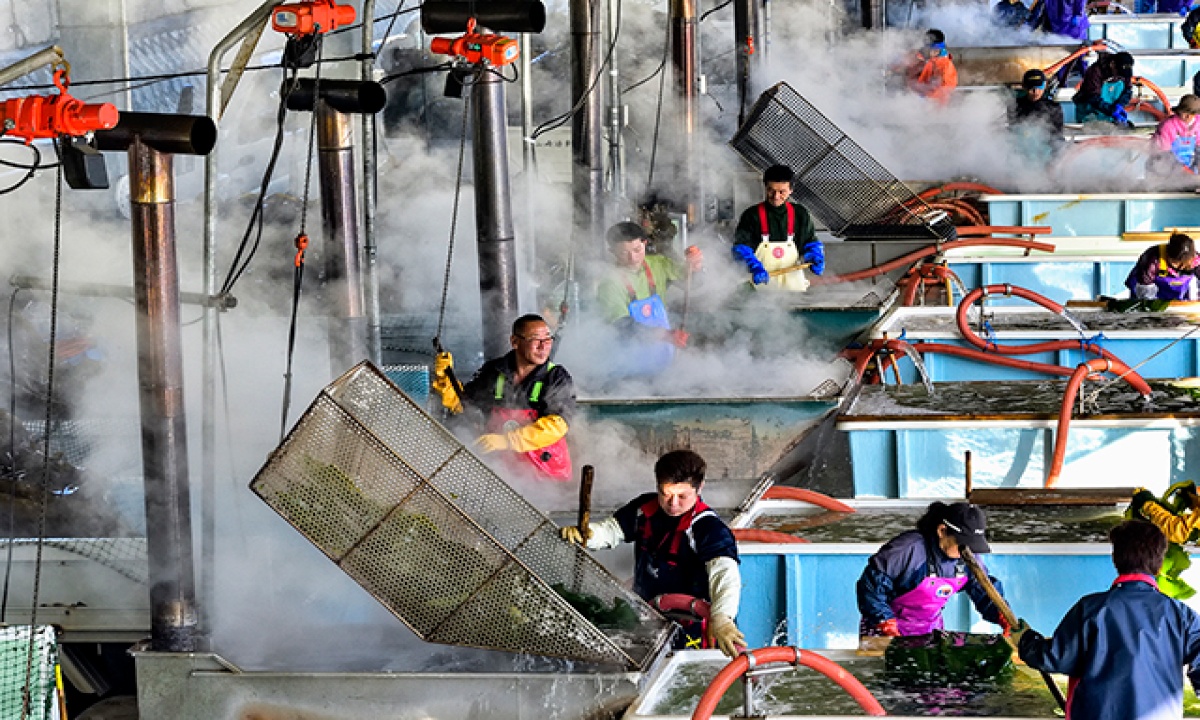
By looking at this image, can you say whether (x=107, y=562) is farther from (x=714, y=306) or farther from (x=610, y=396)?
(x=714, y=306)

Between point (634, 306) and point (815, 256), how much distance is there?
2049 millimetres

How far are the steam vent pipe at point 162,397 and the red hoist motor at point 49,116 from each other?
1.82 feet

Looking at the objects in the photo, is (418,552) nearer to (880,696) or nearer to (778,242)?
(880,696)

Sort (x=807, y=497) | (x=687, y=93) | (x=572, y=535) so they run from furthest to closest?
(x=687, y=93), (x=807, y=497), (x=572, y=535)

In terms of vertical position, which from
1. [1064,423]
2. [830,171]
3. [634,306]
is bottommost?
[1064,423]

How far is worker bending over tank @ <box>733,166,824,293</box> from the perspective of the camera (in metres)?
11.4

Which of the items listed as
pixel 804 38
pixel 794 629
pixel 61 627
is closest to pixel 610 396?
pixel 794 629

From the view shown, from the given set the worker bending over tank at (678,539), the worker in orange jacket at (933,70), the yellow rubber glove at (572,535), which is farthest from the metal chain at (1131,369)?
the worker in orange jacket at (933,70)

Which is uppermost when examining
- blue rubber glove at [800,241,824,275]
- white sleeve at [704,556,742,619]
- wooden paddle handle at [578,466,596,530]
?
blue rubber glove at [800,241,824,275]

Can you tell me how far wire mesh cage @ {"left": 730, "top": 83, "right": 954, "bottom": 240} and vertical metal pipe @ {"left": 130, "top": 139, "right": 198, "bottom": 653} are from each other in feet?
25.4

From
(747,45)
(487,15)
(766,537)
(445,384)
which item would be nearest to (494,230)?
(487,15)

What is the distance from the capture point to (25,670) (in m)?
6.05

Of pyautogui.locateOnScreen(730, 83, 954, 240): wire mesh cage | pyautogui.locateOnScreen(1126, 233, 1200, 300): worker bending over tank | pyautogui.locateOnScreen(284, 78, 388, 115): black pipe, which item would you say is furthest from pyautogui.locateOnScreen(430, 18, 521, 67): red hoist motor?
pyautogui.locateOnScreen(1126, 233, 1200, 300): worker bending over tank

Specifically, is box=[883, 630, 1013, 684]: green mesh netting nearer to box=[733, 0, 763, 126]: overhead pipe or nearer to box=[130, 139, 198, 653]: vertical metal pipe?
box=[130, 139, 198, 653]: vertical metal pipe
